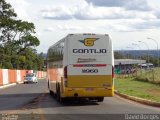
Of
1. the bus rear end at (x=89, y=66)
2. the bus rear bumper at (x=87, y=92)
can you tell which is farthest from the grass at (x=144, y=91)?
the bus rear end at (x=89, y=66)

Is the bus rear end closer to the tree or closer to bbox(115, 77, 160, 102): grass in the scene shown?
bbox(115, 77, 160, 102): grass

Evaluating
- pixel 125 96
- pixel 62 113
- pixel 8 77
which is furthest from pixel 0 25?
pixel 62 113

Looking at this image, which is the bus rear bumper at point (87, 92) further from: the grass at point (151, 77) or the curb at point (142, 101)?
the grass at point (151, 77)

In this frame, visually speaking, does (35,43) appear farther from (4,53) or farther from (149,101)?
(149,101)

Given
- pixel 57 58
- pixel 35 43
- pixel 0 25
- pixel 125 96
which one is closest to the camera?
pixel 57 58

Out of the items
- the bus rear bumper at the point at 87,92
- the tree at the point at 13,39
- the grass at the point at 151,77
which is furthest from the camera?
the tree at the point at 13,39

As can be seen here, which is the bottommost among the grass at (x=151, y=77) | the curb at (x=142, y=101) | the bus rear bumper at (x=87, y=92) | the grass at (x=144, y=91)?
the curb at (x=142, y=101)

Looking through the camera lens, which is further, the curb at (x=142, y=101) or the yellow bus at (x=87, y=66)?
the yellow bus at (x=87, y=66)

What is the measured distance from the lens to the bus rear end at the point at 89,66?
24.1m

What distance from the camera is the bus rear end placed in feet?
79.2

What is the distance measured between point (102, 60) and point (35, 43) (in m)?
84.5

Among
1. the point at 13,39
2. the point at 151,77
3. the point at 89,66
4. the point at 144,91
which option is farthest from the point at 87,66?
the point at 13,39

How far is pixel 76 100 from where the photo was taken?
28.0m

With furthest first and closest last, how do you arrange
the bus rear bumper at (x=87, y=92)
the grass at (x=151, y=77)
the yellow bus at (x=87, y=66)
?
the grass at (x=151, y=77) < the yellow bus at (x=87, y=66) < the bus rear bumper at (x=87, y=92)
